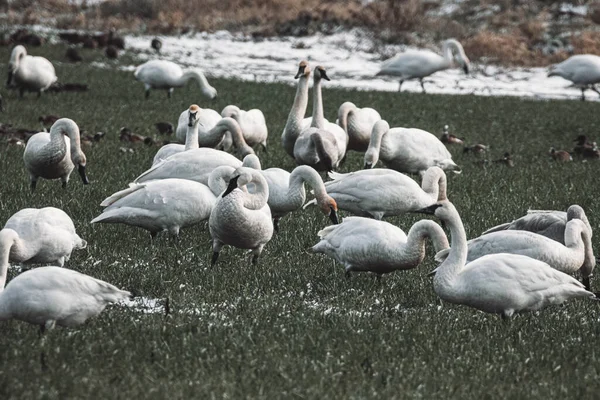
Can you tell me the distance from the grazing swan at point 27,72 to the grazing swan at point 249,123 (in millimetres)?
7129

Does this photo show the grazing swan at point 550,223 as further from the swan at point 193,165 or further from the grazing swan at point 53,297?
the grazing swan at point 53,297

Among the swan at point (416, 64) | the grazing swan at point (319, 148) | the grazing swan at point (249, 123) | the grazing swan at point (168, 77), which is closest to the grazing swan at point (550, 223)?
the grazing swan at point (319, 148)

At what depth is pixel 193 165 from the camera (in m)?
9.79

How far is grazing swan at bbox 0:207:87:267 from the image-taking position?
6.90m

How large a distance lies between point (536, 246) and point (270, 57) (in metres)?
24.8

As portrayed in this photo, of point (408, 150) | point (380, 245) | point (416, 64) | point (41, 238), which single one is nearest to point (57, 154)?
point (41, 238)

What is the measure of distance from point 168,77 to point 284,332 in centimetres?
1510

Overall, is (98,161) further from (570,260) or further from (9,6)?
(9,6)

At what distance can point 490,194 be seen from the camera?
38.6ft

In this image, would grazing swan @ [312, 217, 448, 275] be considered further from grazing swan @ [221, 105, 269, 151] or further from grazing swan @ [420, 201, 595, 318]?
grazing swan @ [221, 105, 269, 151]

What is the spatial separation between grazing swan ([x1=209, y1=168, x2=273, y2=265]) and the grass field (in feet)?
0.76

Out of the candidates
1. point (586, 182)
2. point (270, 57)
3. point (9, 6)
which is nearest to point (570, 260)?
Result: point (586, 182)

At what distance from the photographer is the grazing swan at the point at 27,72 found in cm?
1958

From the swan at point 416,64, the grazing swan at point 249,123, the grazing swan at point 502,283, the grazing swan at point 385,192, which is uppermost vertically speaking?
the grazing swan at point 502,283
